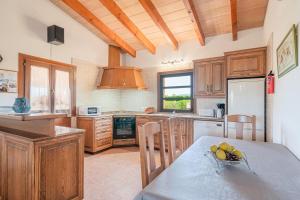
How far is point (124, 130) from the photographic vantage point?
181 inches

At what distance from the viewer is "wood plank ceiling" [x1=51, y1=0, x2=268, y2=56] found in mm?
3256

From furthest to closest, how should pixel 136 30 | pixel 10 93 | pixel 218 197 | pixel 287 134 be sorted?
pixel 136 30 → pixel 10 93 → pixel 287 134 → pixel 218 197

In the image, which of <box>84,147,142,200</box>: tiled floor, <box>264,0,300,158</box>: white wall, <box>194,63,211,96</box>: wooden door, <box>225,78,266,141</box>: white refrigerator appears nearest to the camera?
<box>264,0,300,158</box>: white wall

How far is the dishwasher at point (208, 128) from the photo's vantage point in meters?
3.43

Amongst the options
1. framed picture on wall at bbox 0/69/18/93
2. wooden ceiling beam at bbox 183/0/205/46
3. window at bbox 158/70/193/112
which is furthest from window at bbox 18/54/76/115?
wooden ceiling beam at bbox 183/0/205/46

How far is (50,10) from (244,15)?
13.0ft

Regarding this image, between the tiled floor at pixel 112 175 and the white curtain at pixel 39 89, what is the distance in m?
1.45

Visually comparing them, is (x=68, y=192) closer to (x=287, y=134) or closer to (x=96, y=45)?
(x=287, y=134)

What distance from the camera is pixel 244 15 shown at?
3.40m

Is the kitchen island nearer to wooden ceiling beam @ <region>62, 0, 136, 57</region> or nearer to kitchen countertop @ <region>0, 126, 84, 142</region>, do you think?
kitchen countertop @ <region>0, 126, 84, 142</region>

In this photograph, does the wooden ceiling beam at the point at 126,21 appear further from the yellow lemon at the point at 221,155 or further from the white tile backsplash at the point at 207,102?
the yellow lemon at the point at 221,155

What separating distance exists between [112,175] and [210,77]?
109 inches

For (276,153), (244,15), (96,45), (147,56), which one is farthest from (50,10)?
(276,153)

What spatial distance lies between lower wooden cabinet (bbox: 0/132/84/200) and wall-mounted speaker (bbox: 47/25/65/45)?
229 cm
